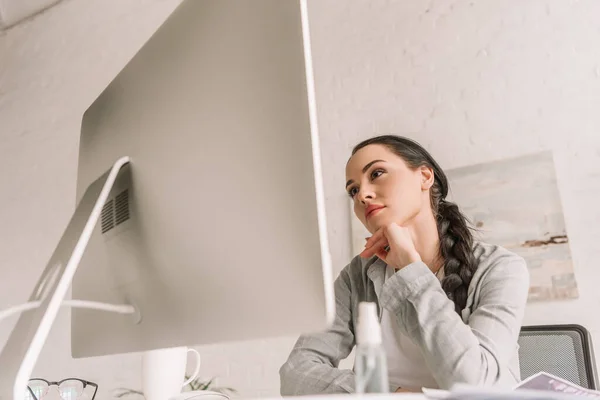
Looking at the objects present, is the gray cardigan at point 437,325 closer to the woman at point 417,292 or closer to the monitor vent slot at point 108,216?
the woman at point 417,292

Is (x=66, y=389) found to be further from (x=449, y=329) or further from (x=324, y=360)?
(x=449, y=329)

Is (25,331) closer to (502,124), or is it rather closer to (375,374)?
(375,374)

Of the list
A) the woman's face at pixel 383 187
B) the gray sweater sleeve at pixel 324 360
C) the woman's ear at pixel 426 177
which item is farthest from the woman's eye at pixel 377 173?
the gray sweater sleeve at pixel 324 360

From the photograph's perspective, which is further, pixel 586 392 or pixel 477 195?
pixel 477 195

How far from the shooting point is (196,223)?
55 cm

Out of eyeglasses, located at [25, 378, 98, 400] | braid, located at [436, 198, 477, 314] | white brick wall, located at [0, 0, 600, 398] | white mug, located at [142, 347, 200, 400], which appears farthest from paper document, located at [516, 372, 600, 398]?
eyeglasses, located at [25, 378, 98, 400]

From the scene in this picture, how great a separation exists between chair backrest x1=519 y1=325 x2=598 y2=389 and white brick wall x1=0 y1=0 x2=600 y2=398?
0.31m

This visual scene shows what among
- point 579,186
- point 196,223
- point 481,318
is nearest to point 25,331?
point 196,223

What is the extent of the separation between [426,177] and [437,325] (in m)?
0.63

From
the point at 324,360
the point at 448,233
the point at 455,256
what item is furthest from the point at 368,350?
the point at 448,233

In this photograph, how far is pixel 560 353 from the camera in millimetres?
1313

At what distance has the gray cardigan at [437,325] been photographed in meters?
0.92

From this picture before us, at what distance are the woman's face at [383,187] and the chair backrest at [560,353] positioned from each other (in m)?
0.43

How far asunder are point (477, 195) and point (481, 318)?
0.82 meters
